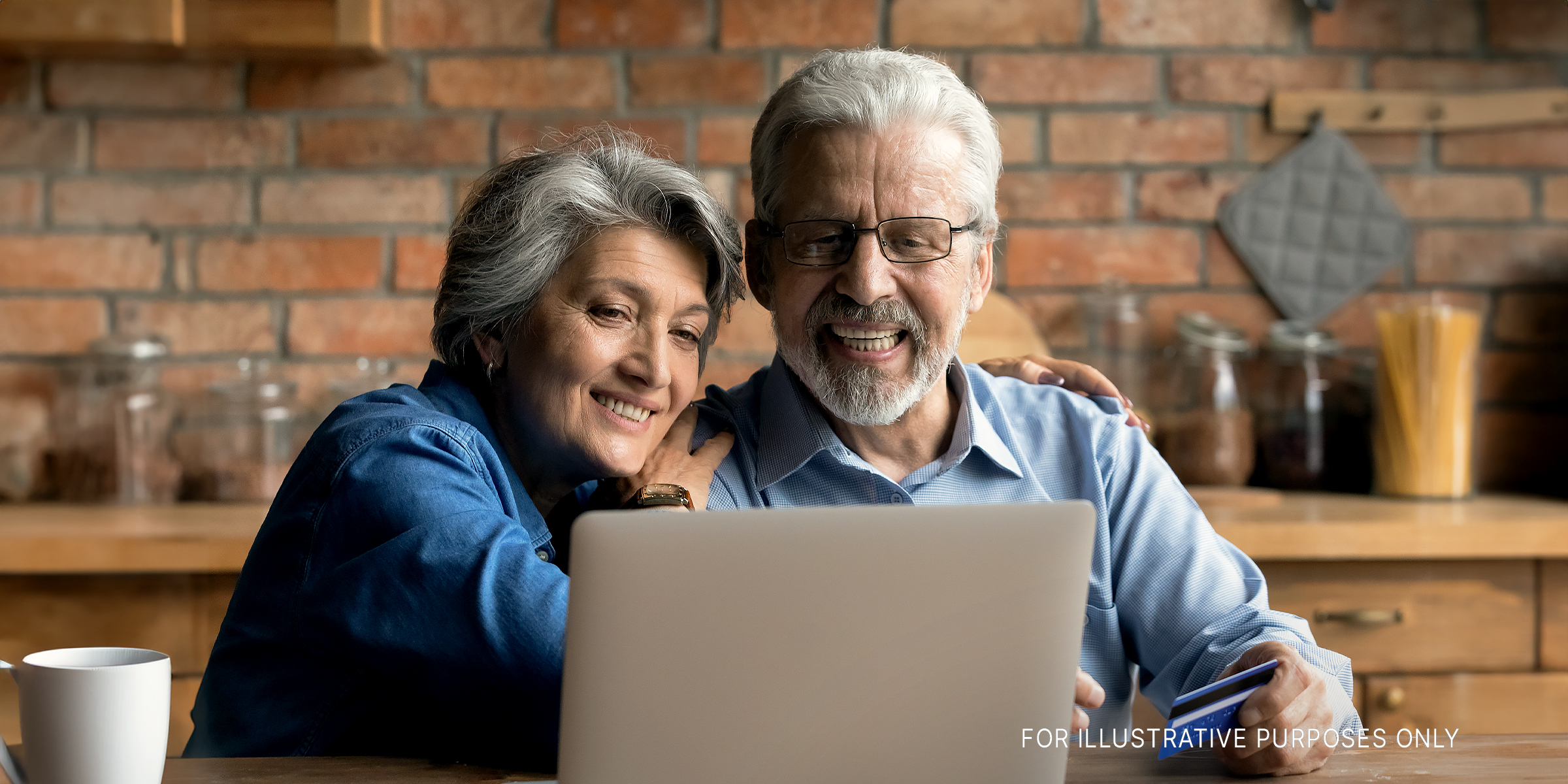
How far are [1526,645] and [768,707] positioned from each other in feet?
5.56

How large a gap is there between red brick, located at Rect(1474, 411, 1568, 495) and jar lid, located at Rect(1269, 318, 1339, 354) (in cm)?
37

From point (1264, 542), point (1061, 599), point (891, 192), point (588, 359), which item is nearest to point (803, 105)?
point (891, 192)

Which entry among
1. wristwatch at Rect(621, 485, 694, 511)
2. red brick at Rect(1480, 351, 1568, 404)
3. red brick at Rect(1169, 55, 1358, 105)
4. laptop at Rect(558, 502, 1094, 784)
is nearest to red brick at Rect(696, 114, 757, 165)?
red brick at Rect(1169, 55, 1358, 105)

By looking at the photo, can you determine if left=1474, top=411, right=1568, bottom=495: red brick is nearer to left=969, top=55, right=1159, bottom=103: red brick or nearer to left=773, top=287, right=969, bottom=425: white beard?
left=969, top=55, right=1159, bottom=103: red brick

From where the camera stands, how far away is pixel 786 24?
86.7 inches

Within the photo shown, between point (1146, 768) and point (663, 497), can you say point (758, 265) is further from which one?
point (1146, 768)

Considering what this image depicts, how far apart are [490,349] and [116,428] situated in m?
1.24

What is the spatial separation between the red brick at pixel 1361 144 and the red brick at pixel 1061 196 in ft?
0.92

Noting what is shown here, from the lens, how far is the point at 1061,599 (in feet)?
2.17

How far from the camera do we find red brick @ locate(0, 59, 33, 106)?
84.1 inches

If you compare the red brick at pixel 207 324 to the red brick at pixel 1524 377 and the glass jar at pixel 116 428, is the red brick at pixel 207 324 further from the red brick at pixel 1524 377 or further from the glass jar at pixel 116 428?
the red brick at pixel 1524 377

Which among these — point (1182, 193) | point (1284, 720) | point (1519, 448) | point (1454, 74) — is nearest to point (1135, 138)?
point (1182, 193)

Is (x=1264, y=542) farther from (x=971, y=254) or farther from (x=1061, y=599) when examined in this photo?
(x=1061, y=599)

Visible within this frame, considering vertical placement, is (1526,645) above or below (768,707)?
below
